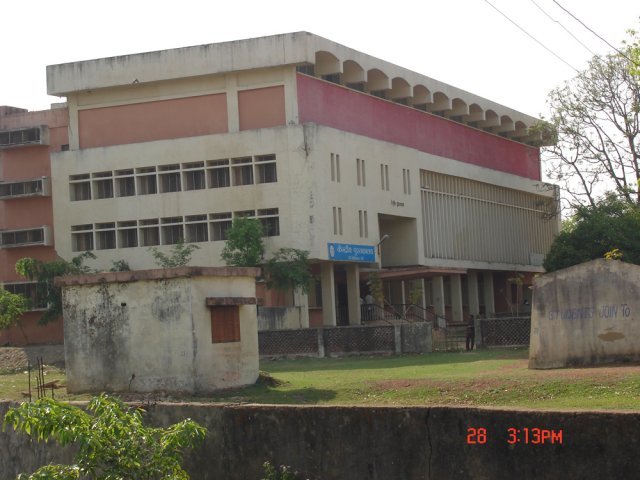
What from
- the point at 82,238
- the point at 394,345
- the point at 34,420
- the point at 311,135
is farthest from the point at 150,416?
the point at 82,238

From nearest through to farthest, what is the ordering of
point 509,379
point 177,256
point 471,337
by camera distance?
point 509,379, point 471,337, point 177,256

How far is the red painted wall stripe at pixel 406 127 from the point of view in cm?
5203

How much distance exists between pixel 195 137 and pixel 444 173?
15.6m

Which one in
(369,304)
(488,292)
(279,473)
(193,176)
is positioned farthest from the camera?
(488,292)

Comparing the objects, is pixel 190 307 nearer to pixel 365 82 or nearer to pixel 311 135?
Answer: pixel 311 135

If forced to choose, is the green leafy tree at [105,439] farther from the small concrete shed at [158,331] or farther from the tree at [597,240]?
the tree at [597,240]

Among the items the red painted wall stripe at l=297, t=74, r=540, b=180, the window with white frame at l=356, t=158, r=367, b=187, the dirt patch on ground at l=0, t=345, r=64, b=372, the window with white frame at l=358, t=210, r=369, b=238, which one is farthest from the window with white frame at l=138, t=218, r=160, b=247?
the dirt patch on ground at l=0, t=345, r=64, b=372

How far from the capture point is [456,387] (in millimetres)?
20484

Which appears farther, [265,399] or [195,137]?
[195,137]

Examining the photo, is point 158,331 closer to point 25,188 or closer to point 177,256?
point 177,256

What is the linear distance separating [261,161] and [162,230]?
5.91 meters

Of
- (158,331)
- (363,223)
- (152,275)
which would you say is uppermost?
(363,223)

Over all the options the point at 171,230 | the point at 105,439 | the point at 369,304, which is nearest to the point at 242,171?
the point at 171,230

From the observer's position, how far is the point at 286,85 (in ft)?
166
